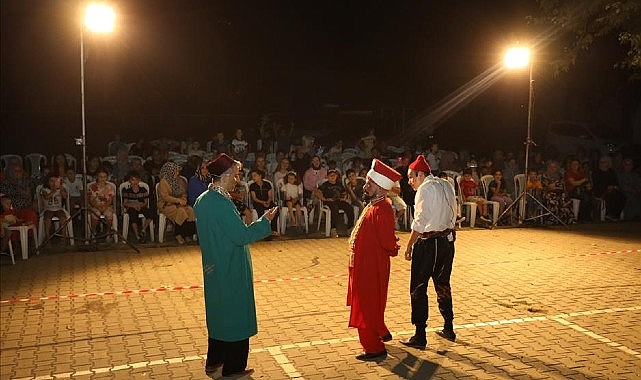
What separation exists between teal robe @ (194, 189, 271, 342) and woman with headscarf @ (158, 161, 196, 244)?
20.4 ft

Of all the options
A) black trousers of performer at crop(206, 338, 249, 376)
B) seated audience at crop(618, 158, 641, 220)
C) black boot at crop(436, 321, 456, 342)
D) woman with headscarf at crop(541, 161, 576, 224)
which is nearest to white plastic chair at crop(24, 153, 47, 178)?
woman with headscarf at crop(541, 161, 576, 224)

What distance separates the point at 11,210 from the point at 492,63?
64.6ft

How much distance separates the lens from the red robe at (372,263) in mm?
6133

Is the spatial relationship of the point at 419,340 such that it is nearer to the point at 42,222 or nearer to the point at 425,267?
the point at 425,267

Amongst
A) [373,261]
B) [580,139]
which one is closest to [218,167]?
[373,261]

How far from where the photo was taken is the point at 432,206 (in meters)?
6.35

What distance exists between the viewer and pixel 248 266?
18.4 feet

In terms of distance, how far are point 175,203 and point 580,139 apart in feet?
50.5

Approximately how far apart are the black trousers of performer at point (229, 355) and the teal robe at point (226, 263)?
0.56ft

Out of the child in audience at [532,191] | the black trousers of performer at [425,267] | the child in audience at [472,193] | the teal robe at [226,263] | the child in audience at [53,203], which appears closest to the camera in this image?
the teal robe at [226,263]

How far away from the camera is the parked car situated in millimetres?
21516

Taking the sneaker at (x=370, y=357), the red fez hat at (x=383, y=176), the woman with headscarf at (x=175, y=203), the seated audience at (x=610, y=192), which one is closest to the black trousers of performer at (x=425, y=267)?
the sneaker at (x=370, y=357)

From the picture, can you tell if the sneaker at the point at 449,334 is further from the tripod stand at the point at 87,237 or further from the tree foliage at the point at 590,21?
the tree foliage at the point at 590,21

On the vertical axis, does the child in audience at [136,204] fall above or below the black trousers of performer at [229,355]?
above
